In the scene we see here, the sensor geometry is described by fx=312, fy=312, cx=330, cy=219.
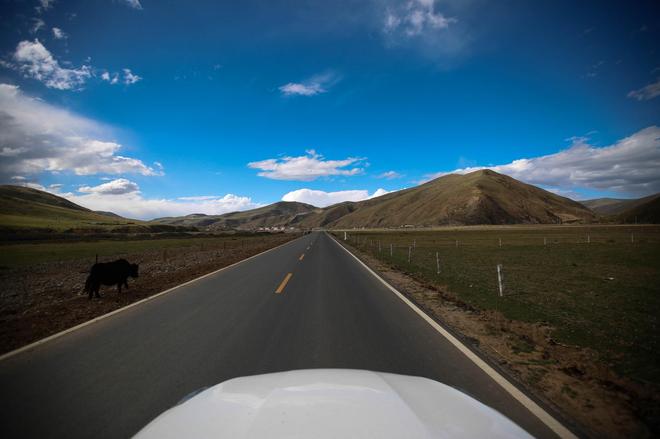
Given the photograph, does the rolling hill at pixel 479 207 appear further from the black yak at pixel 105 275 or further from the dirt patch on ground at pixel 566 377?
the black yak at pixel 105 275

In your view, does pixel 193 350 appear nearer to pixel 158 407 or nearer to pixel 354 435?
pixel 158 407

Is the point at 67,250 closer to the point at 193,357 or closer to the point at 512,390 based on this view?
the point at 193,357

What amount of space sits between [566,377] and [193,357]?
528 centimetres

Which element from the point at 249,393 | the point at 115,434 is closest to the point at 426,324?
the point at 249,393

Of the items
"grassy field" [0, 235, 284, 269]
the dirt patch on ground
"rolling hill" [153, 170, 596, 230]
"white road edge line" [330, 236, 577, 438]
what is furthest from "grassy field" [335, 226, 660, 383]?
"rolling hill" [153, 170, 596, 230]

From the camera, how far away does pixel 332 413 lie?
2.14 meters

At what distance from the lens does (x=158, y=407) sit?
131 inches

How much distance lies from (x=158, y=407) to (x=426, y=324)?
16.5ft

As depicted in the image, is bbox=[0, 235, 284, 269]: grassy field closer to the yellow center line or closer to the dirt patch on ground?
the yellow center line

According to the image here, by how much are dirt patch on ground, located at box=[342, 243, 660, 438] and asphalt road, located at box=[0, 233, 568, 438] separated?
1.90 ft

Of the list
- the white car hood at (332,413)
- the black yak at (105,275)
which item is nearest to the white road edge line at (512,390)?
the white car hood at (332,413)

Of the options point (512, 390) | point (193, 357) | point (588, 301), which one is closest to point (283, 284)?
point (193, 357)

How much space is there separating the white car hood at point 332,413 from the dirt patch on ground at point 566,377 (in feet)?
5.86

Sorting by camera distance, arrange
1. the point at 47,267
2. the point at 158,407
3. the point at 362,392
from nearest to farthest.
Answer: the point at 362,392 → the point at 158,407 → the point at 47,267
